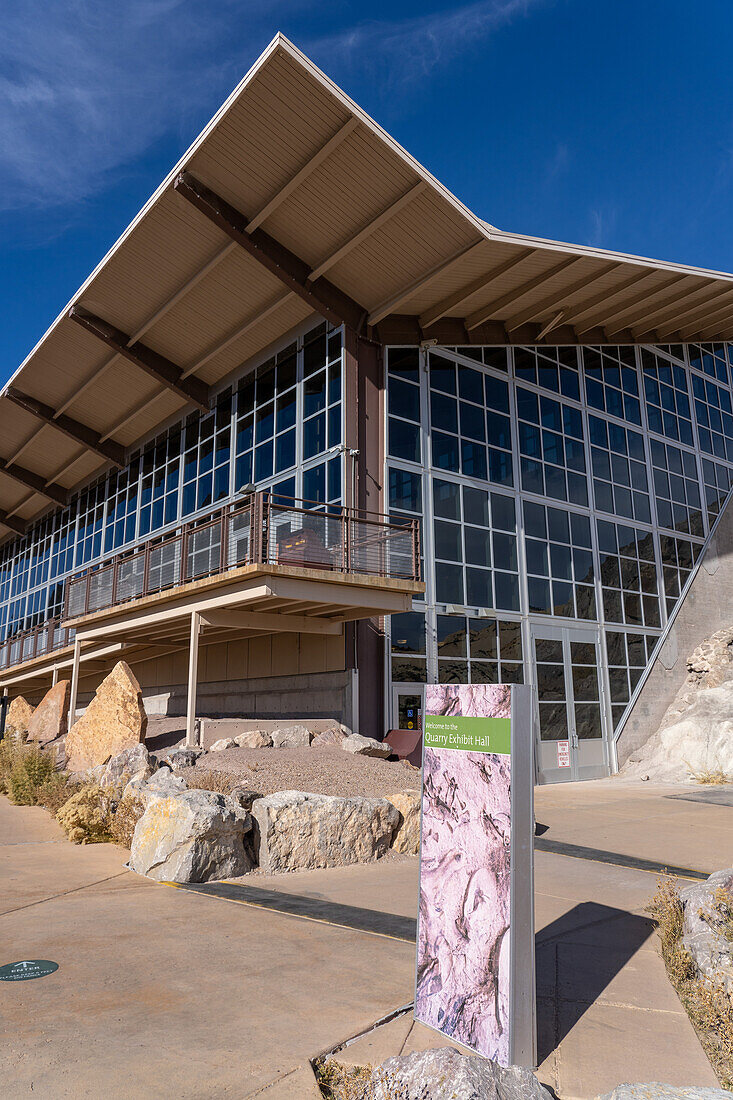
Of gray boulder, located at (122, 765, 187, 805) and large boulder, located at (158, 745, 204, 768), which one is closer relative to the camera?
gray boulder, located at (122, 765, 187, 805)

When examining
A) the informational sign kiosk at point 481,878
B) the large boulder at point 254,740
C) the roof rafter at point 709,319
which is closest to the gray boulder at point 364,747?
the large boulder at point 254,740

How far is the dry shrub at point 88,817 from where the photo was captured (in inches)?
410

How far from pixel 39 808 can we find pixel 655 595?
19002 mm

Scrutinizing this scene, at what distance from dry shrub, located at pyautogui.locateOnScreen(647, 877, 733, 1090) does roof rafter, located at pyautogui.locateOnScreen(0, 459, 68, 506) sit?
102ft

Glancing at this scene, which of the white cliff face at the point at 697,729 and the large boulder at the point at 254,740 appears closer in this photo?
the large boulder at the point at 254,740

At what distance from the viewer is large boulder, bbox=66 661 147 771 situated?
1549cm

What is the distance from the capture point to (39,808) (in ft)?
46.2

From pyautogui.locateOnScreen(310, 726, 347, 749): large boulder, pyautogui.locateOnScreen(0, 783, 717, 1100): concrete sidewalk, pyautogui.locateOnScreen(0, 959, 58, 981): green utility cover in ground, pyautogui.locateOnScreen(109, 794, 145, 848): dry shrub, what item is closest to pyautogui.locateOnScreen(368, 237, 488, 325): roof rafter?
pyautogui.locateOnScreen(310, 726, 347, 749): large boulder

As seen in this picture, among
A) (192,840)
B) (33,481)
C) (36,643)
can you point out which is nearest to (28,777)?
(192,840)

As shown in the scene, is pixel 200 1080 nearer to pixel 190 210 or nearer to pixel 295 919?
pixel 295 919

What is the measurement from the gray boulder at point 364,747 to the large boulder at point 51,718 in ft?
37.1

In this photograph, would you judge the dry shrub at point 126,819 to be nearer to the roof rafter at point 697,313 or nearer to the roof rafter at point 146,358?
the roof rafter at point 146,358

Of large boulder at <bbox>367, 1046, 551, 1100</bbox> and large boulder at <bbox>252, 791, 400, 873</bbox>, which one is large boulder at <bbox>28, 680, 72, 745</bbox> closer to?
large boulder at <bbox>252, 791, 400, 873</bbox>

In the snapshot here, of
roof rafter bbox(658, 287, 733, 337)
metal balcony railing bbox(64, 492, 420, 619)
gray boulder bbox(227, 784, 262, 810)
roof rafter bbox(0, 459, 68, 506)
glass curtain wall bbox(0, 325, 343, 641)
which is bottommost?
gray boulder bbox(227, 784, 262, 810)
